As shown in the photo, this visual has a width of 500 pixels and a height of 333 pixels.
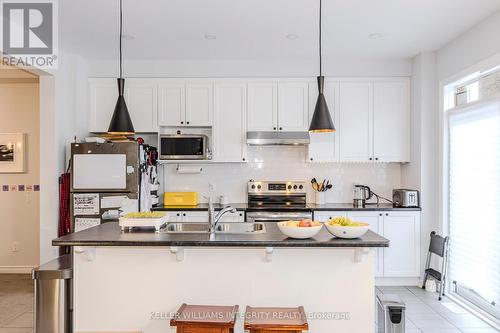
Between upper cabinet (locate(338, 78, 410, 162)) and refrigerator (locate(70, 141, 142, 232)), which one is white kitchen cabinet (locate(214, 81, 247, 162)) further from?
upper cabinet (locate(338, 78, 410, 162))

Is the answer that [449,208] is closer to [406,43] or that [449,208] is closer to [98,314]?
[406,43]

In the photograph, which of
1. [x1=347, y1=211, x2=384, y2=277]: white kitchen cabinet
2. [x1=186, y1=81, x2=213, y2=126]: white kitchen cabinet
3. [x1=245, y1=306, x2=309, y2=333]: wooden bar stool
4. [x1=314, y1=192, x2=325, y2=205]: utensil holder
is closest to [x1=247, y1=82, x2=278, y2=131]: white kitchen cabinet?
[x1=186, y1=81, x2=213, y2=126]: white kitchen cabinet

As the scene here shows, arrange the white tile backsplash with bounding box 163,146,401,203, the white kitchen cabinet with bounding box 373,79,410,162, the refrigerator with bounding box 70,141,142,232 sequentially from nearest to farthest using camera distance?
1. the refrigerator with bounding box 70,141,142,232
2. the white kitchen cabinet with bounding box 373,79,410,162
3. the white tile backsplash with bounding box 163,146,401,203

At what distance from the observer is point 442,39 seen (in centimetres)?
415

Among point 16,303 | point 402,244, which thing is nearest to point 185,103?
point 16,303

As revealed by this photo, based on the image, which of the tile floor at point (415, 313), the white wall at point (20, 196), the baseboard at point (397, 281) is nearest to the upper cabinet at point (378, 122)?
the baseboard at point (397, 281)

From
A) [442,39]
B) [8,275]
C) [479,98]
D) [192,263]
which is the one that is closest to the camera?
[192,263]

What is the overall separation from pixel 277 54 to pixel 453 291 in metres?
3.45

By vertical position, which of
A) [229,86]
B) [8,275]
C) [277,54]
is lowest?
[8,275]

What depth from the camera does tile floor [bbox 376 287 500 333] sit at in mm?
3387

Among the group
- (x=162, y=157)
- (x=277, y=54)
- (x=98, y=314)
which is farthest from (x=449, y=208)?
(x=98, y=314)

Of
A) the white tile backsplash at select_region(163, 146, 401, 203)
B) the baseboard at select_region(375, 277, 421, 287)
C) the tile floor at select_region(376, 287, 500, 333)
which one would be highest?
the white tile backsplash at select_region(163, 146, 401, 203)

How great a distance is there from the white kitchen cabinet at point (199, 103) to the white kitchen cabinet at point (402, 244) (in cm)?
255

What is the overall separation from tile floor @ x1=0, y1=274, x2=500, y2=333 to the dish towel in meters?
0.84
